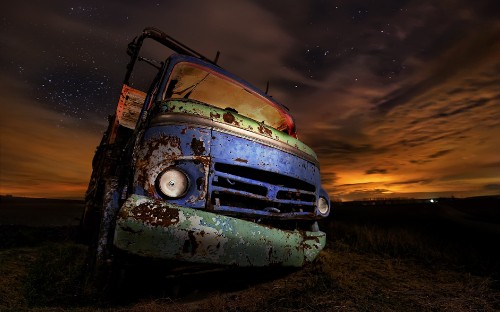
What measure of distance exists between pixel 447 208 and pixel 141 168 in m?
8.46

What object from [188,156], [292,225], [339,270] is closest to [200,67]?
[188,156]

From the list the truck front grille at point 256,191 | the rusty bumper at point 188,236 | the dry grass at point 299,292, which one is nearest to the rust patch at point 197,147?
the truck front grille at point 256,191

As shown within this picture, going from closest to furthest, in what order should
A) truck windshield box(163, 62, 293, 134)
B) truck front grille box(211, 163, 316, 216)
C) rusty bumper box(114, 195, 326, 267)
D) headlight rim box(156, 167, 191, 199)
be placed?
rusty bumper box(114, 195, 326, 267), headlight rim box(156, 167, 191, 199), truck front grille box(211, 163, 316, 216), truck windshield box(163, 62, 293, 134)

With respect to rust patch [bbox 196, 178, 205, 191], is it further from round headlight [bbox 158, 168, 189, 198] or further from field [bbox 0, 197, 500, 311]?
field [bbox 0, 197, 500, 311]

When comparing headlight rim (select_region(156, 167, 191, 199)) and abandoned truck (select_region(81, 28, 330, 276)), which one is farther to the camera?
headlight rim (select_region(156, 167, 191, 199))

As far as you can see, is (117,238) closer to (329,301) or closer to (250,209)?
(250,209)

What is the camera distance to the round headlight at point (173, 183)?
2017 millimetres

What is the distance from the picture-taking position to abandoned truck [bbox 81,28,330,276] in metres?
1.70

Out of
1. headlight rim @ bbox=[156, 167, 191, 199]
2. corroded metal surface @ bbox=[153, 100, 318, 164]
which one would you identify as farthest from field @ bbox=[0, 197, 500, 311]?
corroded metal surface @ bbox=[153, 100, 318, 164]

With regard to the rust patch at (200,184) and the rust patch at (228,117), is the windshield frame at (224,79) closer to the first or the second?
the rust patch at (228,117)

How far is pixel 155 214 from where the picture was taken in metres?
1.69

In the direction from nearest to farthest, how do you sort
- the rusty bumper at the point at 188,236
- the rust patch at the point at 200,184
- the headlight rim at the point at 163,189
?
the rusty bumper at the point at 188,236 → the headlight rim at the point at 163,189 → the rust patch at the point at 200,184

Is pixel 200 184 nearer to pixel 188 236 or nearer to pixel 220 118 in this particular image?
pixel 188 236

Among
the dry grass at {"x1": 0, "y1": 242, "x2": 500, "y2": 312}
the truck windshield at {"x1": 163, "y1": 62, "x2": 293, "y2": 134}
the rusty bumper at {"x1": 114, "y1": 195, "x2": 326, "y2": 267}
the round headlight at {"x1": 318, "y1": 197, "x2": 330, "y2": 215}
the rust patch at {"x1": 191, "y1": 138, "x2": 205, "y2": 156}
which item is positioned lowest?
the dry grass at {"x1": 0, "y1": 242, "x2": 500, "y2": 312}
